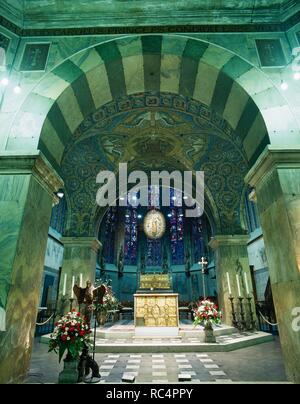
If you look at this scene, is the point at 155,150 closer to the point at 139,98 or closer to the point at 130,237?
the point at 139,98

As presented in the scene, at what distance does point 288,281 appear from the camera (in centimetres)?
352

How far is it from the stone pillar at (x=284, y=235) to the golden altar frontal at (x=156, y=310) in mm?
5296

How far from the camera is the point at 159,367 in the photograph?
4.84m

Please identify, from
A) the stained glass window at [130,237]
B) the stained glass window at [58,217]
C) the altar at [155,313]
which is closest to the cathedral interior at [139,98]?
the altar at [155,313]

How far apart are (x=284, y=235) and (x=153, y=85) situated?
460cm

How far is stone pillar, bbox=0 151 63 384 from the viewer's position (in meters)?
3.29

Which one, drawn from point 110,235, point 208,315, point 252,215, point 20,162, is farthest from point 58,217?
point 252,215

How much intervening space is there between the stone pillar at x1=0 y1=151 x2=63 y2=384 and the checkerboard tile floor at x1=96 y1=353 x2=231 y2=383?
1485 millimetres

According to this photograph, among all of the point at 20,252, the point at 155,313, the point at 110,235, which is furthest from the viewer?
the point at 110,235

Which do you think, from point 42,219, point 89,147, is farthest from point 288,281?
point 89,147

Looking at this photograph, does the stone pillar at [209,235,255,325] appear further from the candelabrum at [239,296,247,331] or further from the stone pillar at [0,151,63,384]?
the stone pillar at [0,151,63,384]

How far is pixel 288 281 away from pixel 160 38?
538 centimetres

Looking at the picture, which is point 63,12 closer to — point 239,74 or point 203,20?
point 203,20

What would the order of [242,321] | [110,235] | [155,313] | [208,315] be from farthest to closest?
[110,235], [242,321], [155,313], [208,315]
